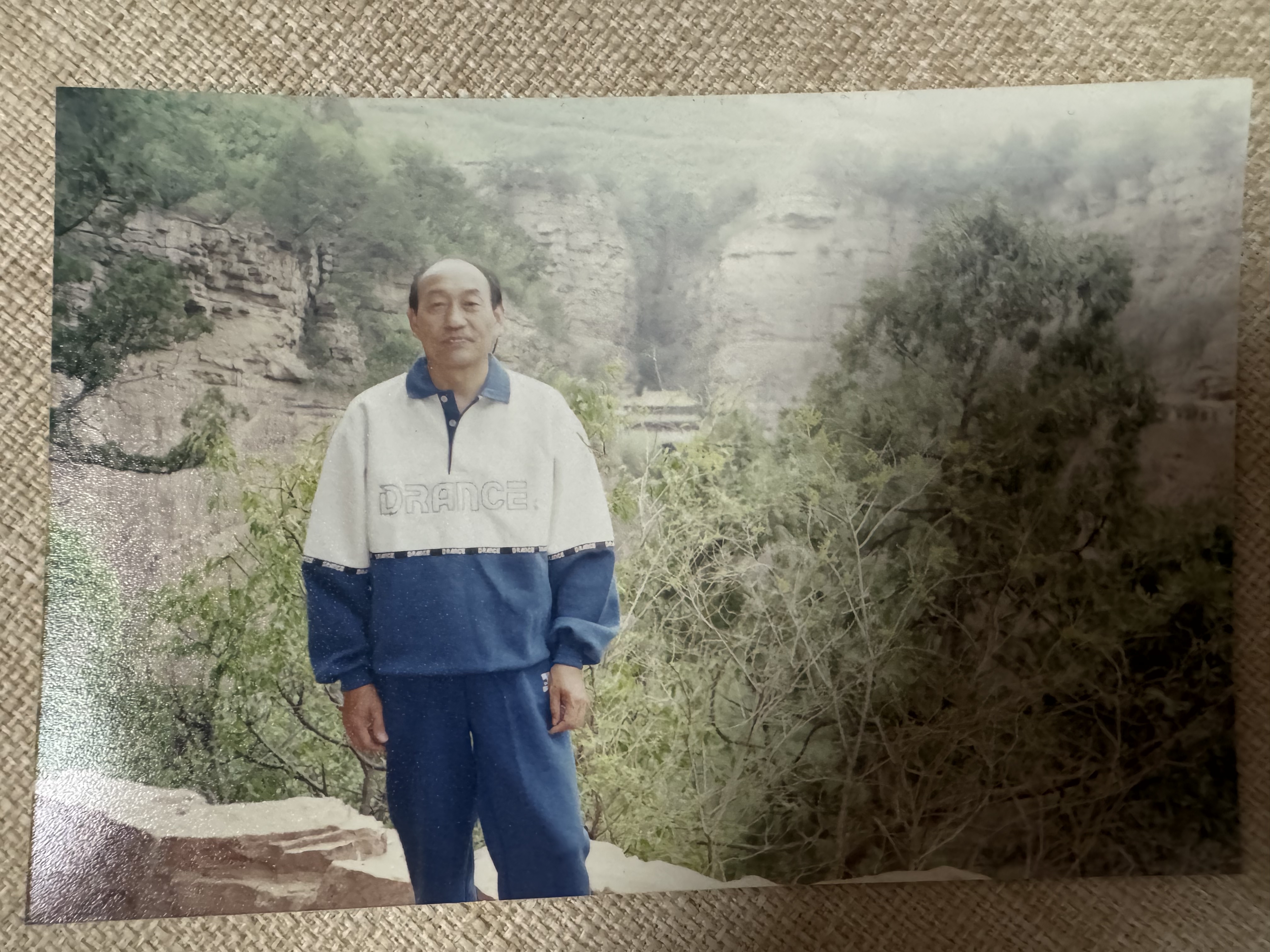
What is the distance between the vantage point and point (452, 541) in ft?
3.19

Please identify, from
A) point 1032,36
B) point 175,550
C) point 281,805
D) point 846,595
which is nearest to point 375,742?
point 281,805

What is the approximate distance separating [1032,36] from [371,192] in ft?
2.64

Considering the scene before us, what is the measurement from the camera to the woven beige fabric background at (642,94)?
3.27 feet

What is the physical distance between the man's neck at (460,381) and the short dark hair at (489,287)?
0.24 ft

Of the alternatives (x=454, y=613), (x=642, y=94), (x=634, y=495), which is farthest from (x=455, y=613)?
(x=642, y=94)

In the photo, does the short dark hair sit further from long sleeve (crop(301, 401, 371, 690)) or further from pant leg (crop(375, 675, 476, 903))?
pant leg (crop(375, 675, 476, 903))

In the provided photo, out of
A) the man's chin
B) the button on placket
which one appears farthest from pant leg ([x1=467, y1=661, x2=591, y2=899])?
the man's chin

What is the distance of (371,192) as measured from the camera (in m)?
1.02

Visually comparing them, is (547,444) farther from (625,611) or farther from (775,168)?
(775,168)

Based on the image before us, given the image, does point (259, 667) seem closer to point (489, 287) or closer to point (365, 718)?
point (365, 718)

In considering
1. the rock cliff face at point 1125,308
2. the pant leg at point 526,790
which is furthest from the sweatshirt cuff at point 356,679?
the rock cliff face at point 1125,308

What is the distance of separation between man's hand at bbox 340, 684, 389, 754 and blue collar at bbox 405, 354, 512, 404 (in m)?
0.33

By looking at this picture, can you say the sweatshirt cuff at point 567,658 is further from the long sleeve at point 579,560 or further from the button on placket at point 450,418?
the button on placket at point 450,418

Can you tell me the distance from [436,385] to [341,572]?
231mm
